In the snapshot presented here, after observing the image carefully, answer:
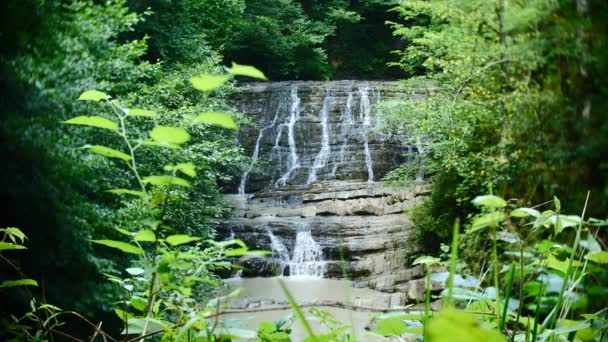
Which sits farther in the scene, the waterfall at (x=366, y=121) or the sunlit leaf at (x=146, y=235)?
the waterfall at (x=366, y=121)

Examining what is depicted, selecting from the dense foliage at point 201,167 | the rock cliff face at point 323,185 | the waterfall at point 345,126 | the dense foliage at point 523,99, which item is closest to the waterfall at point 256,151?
the rock cliff face at point 323,185

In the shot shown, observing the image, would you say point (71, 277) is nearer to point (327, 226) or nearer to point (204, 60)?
point (204, 60)

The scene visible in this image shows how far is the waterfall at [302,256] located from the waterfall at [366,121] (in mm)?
2330

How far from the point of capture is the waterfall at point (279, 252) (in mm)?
4922

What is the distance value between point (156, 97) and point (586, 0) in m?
2.34

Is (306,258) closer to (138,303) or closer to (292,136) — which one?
(292,136)

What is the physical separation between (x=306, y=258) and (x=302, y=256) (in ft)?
0.18

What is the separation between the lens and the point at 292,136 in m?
7.88

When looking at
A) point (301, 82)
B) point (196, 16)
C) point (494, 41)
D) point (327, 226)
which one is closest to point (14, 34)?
point (494, 41)

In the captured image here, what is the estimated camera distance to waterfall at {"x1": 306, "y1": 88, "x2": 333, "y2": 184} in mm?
7480

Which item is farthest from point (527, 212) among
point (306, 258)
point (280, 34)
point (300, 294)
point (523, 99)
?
point (280, 34)

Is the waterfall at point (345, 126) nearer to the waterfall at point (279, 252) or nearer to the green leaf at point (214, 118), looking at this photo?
the waterfall at point (279, 252)

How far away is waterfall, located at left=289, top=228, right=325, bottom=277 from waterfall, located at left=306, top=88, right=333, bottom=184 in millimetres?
2183

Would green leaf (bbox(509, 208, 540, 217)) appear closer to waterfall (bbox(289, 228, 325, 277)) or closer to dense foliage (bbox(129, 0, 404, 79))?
dense foliage (bbox(129, 0, 404, 79))
